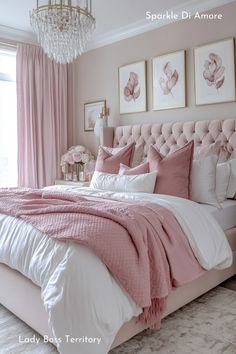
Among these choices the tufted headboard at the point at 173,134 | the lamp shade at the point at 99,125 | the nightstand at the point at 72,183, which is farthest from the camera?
the lamp shade at the point at 99,125

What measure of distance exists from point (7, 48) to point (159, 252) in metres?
3.65

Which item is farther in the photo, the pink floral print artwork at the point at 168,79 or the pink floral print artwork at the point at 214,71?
the pink floral print artwork at the point at 168,79

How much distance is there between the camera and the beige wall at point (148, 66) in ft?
11.4

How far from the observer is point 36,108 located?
4.68 m

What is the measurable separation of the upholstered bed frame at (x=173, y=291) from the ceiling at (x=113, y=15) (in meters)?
1.23

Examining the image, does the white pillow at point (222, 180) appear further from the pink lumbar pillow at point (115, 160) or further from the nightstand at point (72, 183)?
the nightstand at point (72, 183)

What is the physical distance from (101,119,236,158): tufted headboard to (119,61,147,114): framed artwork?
279 mm

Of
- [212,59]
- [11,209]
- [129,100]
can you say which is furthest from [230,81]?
[11,209]

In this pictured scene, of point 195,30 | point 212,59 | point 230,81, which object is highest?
point 195,30

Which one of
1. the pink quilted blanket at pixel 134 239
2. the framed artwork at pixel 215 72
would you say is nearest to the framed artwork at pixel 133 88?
the framed artwork at pixel 215 72

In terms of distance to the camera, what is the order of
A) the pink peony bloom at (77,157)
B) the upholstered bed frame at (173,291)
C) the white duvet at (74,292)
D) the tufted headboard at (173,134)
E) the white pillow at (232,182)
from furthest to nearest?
the pink peony bloom at (77,157)
the tufted headboard at (173,134)
the white pillow at (232,182)
the upholstered bed frame at (173,291)
the white duvet at (74,292)

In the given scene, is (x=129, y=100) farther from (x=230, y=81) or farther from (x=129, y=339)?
(x=129, y=339)

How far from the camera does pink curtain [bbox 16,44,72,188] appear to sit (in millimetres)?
4559

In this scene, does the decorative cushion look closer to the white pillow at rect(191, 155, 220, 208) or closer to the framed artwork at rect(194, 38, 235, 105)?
the framed artwork at rect(194, 38, 235, 105)
